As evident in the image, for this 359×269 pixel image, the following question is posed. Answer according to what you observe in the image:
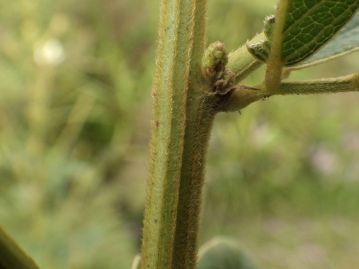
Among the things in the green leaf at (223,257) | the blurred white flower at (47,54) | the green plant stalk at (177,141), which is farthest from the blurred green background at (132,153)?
the green plant stalk at (177,141)

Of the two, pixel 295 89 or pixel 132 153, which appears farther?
pixel 132 153

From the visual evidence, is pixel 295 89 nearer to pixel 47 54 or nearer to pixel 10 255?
pixel 10 255

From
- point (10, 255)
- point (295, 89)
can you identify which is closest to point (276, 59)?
point (295, 89)

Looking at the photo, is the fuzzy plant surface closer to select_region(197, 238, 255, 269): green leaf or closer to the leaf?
the leaf

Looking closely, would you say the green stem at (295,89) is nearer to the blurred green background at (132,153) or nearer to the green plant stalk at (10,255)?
the green plant stalk at (10,255)

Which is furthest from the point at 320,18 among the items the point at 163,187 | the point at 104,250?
the point at 104,250

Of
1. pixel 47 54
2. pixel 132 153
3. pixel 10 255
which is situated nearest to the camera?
pixel 10 255

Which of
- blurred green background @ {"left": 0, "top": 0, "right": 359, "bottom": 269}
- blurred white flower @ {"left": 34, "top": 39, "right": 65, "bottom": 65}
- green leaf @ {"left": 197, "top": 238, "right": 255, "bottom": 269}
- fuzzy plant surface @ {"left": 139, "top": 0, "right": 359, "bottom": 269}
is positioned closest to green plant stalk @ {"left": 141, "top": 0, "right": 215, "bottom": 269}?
fuzzy plant surface @ {"left": 139, "top": 0, "right": 359, "bottom": 269}
